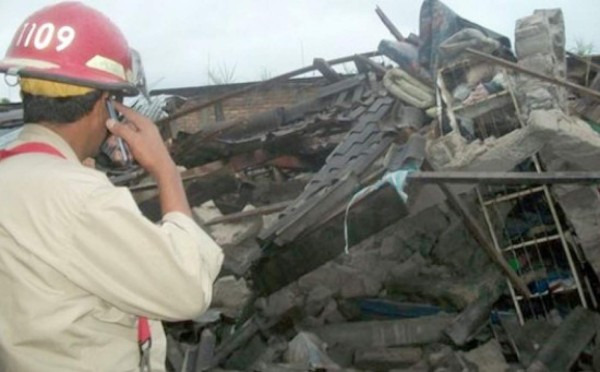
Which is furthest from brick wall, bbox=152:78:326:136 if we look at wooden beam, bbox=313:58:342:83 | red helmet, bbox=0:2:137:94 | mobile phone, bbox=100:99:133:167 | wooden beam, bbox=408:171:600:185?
red helmet, bbox=0:2:137:94

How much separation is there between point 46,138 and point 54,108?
0.29 ft

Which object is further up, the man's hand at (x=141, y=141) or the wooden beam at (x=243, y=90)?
the man's hand at (x=141, y=141)

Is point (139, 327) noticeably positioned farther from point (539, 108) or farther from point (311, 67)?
point (311, 67)

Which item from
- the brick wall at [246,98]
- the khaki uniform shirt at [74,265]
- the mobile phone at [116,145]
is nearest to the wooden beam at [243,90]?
the brick wall at [246,98]

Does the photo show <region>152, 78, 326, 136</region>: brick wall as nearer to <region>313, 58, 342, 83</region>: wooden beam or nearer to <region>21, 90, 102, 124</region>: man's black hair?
<region>313, 58, 342, 83</region>: wooden beam

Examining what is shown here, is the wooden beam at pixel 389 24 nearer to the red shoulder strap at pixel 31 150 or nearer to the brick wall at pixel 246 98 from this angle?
the brick wall at pixel 246 98

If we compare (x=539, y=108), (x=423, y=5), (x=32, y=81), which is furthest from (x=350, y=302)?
(x=32, y=81)

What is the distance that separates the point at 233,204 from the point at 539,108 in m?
3.47

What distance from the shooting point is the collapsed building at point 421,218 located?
14.2ft

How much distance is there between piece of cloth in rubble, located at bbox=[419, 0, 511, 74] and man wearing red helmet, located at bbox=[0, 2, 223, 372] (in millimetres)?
5720

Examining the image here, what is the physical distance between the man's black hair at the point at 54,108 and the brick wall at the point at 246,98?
1100cm

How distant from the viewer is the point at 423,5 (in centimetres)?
715

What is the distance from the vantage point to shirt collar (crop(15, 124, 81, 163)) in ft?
4.94

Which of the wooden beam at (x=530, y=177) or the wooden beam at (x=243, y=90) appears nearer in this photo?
the wooden beam at (x=530, y=177)
